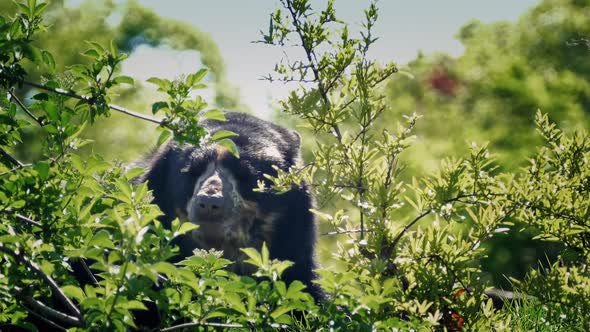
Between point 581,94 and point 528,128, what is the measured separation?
1.14m

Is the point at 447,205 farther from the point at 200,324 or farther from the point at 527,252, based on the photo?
the point at 527,252

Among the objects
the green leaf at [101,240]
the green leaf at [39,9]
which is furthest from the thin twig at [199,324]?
the green leaf at [39,9]

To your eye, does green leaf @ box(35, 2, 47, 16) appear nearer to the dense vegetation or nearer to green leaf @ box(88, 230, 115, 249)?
the dense vegetation

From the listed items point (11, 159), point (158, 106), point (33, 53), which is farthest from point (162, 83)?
point (11, 159)

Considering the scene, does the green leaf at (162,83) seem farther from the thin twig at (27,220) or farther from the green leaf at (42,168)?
the thin twig at (27,220)

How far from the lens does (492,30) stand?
43.3ft

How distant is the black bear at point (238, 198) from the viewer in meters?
4.86

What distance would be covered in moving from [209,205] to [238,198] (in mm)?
448

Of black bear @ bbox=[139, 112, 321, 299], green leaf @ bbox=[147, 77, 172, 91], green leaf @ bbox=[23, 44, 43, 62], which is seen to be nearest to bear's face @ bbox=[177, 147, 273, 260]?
black bear @ bbox=[139, 112, 321, 299]

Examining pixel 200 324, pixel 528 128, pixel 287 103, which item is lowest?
pixel 200 324

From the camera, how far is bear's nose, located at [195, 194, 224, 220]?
4.73 meters

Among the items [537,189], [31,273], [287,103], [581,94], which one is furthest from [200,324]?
[581,94]

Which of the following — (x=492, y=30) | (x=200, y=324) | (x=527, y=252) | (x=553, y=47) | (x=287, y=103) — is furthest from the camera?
(x=492, y=30)

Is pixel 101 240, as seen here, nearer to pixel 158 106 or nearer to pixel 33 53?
pixel 158 106
